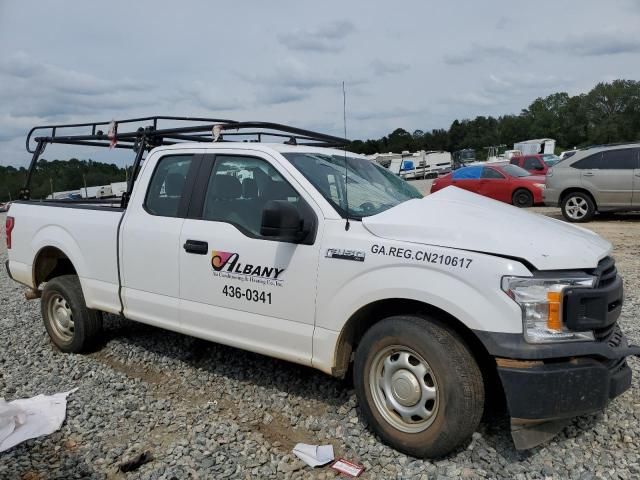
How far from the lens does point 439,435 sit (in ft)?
10.3

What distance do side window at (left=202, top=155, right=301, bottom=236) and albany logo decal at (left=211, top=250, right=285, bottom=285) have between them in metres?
0.23

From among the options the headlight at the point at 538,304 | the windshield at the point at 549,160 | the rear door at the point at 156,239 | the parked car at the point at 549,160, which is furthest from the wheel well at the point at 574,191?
the windshield at the point at 549,160

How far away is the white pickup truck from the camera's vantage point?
2.95 metres

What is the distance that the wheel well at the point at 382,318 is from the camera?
3.27m

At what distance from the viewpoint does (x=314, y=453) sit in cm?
346

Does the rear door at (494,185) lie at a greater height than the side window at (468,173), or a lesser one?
lesser

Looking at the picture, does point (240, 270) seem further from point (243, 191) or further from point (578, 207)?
point (578, 207)

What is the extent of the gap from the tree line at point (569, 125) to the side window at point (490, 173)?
70.4m

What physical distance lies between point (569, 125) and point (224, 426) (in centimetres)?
10714

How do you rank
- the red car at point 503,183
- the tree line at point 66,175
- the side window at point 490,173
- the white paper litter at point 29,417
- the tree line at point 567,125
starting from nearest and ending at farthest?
the white paper litter at point 29,417
the tree line at point 66,175
the red car at point 503,183
the side window at point 490,173
the tree line at point 567,125

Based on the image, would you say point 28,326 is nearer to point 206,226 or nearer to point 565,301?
point 206,226

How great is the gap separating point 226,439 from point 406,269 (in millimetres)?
1651

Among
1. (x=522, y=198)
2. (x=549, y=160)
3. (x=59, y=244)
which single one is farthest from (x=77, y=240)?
(x=549, y=160)

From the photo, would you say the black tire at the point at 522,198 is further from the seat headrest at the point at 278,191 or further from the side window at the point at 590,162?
the seat headrest at the point at 278,191
